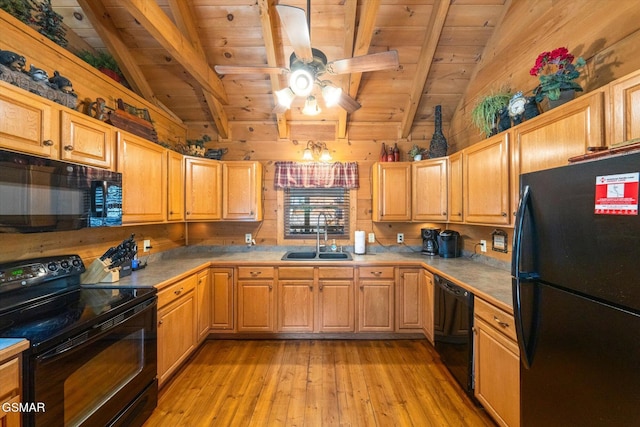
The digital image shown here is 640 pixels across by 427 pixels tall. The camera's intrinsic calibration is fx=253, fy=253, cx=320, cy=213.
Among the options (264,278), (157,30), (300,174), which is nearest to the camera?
(157,30)

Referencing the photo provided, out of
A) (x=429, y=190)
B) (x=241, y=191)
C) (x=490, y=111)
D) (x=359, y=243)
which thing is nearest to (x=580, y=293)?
(x=490, y=111)

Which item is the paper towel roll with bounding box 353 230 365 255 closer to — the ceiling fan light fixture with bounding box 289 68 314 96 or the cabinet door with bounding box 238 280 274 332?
the cabinet door with bounding box 238 280 274 332

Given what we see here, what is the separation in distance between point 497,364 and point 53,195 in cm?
293

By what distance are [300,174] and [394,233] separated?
154 cm

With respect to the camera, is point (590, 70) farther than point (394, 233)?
No

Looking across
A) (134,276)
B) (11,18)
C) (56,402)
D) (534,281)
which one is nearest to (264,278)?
(134,276)

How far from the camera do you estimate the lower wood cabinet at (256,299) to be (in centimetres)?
286

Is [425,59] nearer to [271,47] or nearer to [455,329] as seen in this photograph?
[271,47]

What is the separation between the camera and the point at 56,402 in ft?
3.87

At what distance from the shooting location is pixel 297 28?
158 centimetres

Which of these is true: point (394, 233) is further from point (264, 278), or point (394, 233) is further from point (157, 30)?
point (157, 30)

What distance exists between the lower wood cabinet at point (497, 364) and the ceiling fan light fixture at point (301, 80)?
77.2 inches

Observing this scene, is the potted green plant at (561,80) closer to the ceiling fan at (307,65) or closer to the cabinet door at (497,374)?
the ceiling fan at (307,65)

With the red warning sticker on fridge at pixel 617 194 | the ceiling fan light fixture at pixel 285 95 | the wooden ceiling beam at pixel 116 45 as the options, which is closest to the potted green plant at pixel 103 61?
the wooden ceiling beam at pixel 116 45
